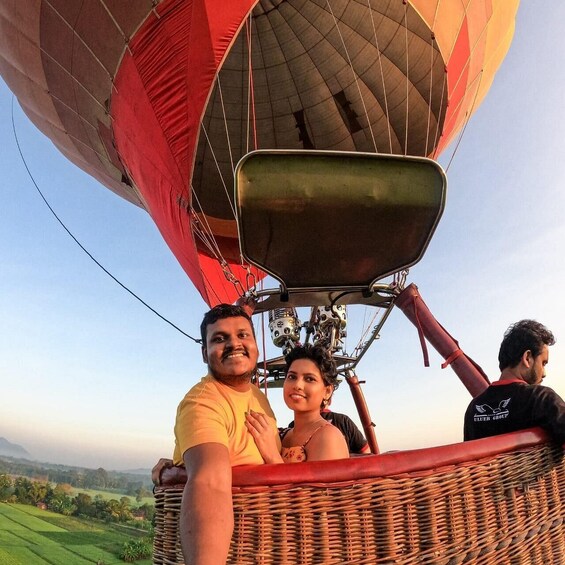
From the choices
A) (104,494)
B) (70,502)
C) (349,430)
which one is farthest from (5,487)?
(349,430)

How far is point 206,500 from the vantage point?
839 mm

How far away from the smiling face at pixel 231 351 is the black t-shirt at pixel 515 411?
2.16 feet

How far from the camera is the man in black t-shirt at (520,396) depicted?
1.20 m

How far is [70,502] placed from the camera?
757 inches

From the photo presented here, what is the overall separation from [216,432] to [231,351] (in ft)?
0.81

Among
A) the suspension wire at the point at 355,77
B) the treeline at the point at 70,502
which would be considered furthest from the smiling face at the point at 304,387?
the treeline at the point at 70,502

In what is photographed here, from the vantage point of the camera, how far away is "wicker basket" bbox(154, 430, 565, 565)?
87 cm

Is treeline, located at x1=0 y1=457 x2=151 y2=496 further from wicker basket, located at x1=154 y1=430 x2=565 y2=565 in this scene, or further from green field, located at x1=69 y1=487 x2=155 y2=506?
wicker basket, located at x1=154 y1=430 x2=565 y2=565

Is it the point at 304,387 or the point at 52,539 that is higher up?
the point at 304,387

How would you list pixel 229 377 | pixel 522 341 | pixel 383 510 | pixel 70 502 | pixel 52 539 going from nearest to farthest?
1. pixel 383 510
2. pixel 229 377
3. pixel 522 341
4. pixel 52 539
5. pixel 70 502

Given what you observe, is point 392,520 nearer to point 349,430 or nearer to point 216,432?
point 216,432

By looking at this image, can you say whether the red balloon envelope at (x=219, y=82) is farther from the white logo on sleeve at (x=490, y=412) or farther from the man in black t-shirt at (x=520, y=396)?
the white logo on sleeve at (x=490, y=412)

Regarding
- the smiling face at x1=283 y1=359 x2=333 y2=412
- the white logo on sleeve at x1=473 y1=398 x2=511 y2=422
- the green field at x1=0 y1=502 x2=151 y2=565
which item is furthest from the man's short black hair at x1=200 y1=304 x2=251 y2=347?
the green field at x1=0 y1=502 x2=151 y2=565

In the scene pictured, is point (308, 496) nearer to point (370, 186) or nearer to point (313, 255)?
point (370, 186)
